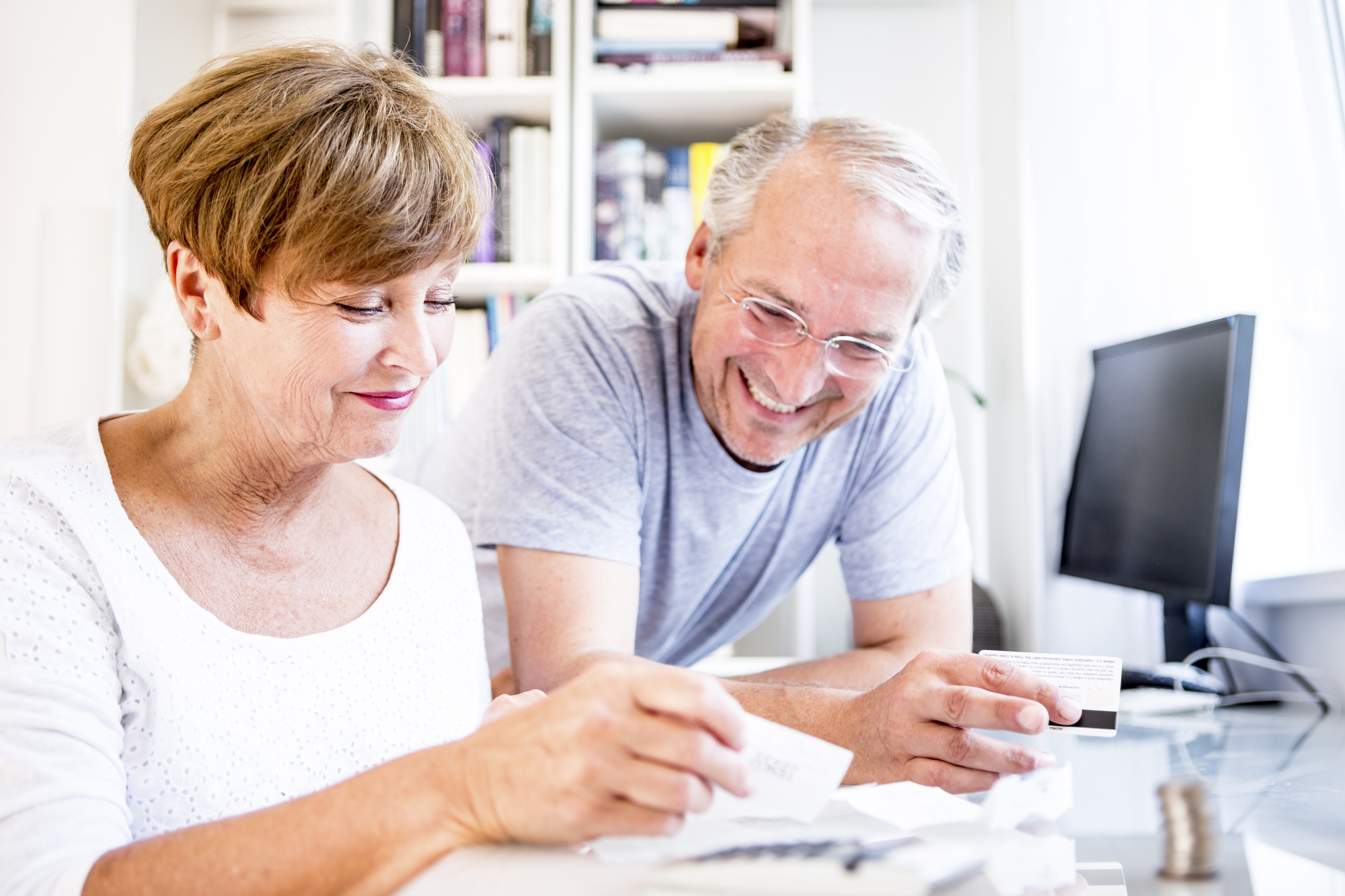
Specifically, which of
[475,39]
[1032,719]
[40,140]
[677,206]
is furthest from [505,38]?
[1032,719]

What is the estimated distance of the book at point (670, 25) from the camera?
2.34m

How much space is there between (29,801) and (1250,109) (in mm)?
1969

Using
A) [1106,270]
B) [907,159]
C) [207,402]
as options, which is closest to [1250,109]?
[1106,270]

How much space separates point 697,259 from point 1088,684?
28.3 inches

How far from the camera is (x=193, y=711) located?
0.71m

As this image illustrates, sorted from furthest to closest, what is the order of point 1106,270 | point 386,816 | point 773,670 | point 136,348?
point 136,348 → point 1106,270 → point 773,670 → point 386,816

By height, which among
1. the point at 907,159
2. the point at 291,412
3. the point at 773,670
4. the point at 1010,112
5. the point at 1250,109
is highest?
the point at 1010,112

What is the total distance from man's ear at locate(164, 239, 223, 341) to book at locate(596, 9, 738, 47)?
5.78 feet

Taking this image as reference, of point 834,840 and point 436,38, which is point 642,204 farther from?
point 834,840

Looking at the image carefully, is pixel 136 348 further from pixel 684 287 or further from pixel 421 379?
pixel 421 379

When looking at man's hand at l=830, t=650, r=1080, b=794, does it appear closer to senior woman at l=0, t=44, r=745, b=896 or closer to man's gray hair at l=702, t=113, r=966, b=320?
senior woman at l=0, t=44, r=745, b=896

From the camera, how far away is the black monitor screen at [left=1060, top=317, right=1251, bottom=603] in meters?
1.61

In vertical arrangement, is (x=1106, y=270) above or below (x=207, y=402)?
above

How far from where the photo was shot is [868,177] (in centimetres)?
116
